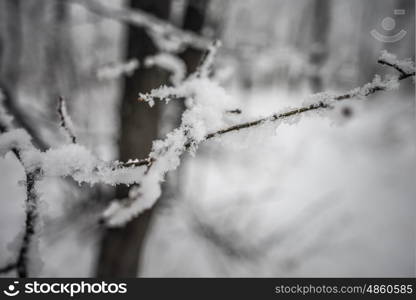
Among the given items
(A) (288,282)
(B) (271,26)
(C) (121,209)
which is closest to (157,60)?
(C) (121,209)

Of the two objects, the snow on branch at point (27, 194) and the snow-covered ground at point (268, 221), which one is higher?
the snow-covered ground at point (268, 221)

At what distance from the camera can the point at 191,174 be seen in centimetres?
591

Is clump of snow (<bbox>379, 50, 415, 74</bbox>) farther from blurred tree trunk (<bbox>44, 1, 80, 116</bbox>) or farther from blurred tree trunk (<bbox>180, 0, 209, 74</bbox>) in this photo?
blurred tree trunk (<bbox>44, 1, 80, 116</bbox>)

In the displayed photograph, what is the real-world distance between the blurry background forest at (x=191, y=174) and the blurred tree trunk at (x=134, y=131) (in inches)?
0.4

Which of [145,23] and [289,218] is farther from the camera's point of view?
[289,218]

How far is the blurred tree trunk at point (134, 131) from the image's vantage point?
204 cm

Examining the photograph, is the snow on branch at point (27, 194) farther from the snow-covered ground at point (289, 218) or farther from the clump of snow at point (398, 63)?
the snow-covered ground at point (289, 218)

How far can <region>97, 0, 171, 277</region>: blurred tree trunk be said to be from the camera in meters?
2.04

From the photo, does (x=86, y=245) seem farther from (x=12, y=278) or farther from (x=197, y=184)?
(x=12, y=278)

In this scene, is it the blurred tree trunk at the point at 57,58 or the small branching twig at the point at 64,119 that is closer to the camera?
the small branching twig at the point at 64,119

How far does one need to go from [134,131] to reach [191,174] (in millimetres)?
3731

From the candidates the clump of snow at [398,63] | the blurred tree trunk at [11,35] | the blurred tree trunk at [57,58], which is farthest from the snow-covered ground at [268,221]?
the blurred tree trunk at [11,35]

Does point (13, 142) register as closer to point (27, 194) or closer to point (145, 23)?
point (27, 194)

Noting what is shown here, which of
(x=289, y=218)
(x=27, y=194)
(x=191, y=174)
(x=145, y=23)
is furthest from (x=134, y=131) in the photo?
(x=191, y=174)
